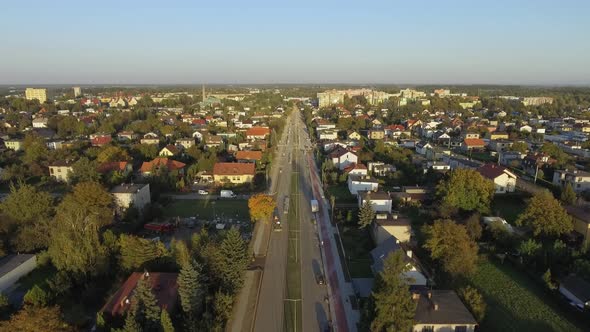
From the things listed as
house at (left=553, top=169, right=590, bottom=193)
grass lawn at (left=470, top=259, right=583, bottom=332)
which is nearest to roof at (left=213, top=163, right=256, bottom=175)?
grass lawn at (left=470, top=259, right=583, bottom=332)

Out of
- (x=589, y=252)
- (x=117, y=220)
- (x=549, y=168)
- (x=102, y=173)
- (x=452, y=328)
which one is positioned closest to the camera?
(x=452, y=328)

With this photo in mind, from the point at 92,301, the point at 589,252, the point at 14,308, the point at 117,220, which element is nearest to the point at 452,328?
the point at 589,252

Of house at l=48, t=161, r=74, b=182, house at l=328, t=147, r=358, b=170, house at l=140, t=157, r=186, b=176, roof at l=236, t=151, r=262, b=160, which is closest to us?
house at l=140, t=157, r=186, b=176

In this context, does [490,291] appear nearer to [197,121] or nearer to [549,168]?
[549,168]

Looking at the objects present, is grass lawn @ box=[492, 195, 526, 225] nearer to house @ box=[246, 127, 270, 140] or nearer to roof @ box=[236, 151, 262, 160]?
roof @ box=[236, 151, 262, 160]

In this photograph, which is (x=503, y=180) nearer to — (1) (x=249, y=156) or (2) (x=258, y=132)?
(1) (x=249, y=156)
